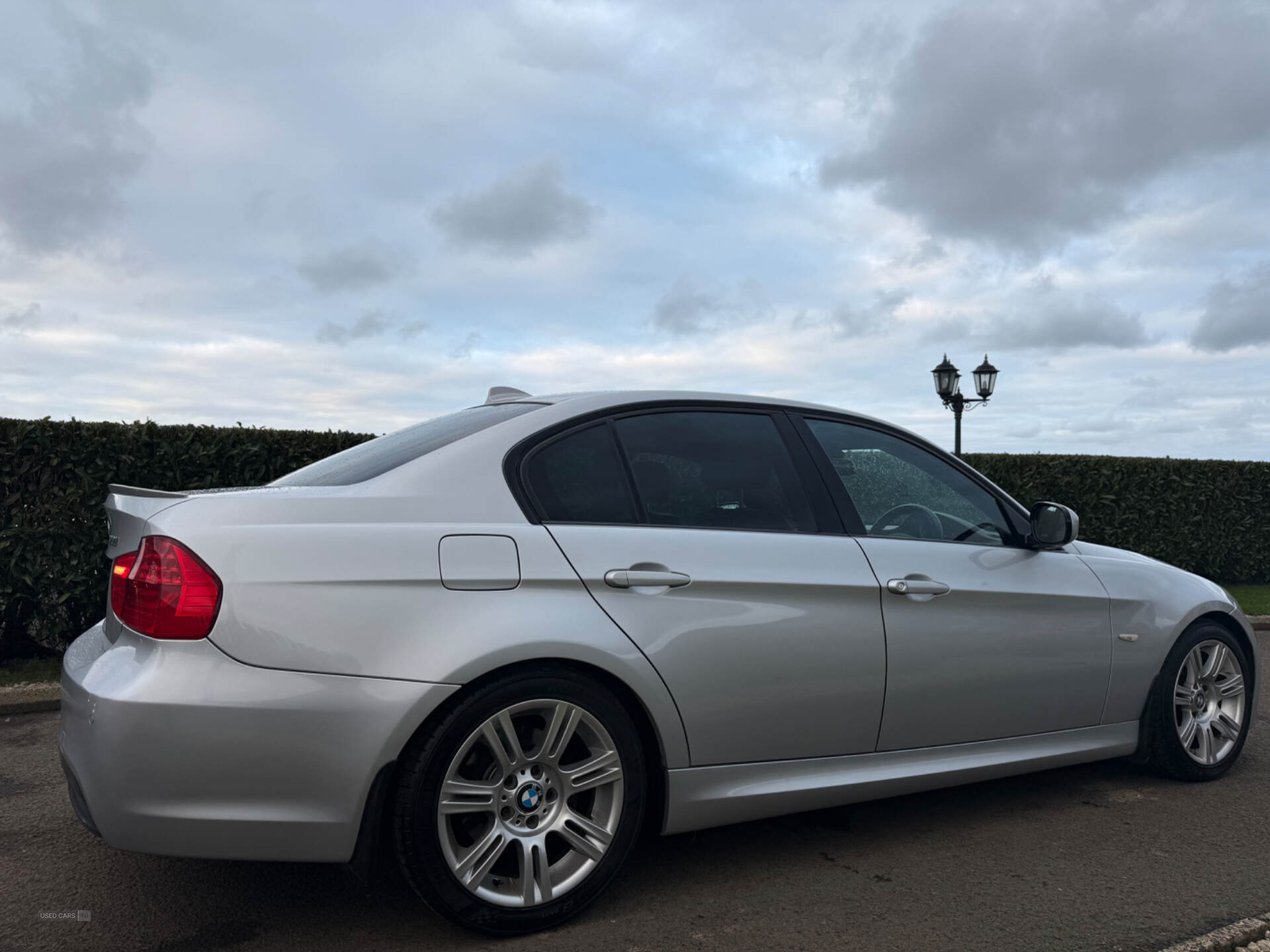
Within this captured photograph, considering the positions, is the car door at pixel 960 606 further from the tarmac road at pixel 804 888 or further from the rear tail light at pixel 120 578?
the rear tail light at pixel 120 578

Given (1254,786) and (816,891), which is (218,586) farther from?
(1254,786)

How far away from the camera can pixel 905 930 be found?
9.56ft

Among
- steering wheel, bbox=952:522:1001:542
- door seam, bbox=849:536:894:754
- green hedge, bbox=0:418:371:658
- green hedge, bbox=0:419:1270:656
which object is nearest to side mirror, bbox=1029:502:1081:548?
steering wheel, bbox=952:522:1001:542

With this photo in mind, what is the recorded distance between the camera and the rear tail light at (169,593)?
2.57m

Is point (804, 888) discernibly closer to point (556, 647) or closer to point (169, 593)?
point (556, 647)

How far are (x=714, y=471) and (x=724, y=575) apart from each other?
0.41 metres

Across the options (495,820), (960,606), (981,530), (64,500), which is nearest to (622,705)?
(495,820)

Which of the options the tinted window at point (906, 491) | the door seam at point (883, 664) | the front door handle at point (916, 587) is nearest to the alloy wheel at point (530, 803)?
the door seam at point (883, 664)

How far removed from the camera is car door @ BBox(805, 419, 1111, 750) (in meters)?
3.51

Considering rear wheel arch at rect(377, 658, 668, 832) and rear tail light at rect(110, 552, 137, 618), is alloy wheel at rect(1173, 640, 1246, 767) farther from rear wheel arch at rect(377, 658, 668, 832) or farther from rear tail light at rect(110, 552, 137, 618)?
rear tail light at rect(110, 552, 137, 618)

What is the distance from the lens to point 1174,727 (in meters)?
4.34

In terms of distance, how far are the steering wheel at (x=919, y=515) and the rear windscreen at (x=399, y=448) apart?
1.36m

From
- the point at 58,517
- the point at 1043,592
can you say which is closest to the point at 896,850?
the point at 1043,592

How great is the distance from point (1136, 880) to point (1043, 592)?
1.07 m
